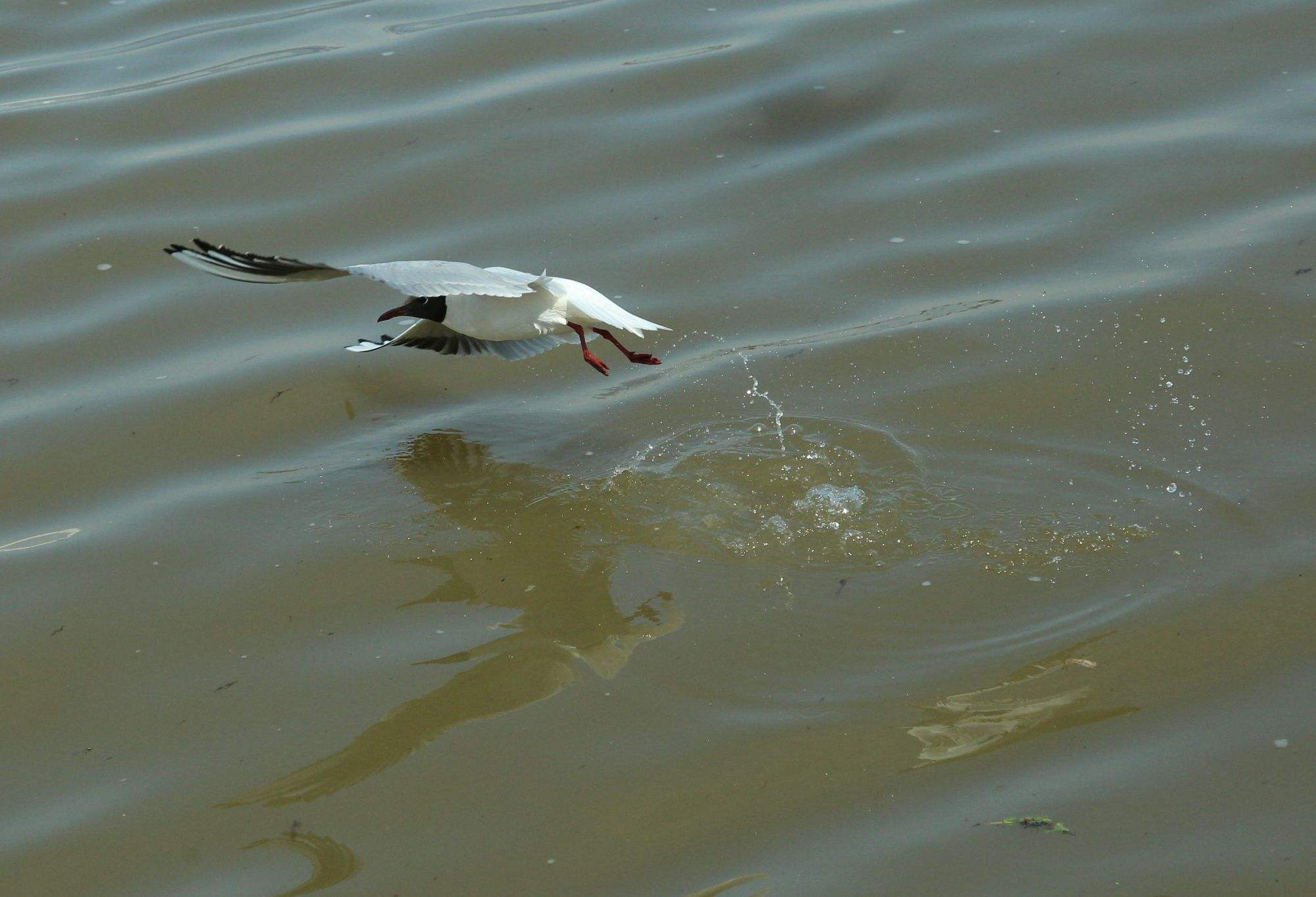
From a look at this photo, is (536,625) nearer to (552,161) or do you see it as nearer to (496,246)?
(496,246)

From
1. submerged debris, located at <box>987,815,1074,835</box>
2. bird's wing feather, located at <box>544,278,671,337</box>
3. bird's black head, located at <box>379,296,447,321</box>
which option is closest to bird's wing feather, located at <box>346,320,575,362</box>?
bird's black head, located at <box>379,296,447,321</box>

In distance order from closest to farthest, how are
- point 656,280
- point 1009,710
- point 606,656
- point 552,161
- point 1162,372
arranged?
point 1009,710 < point 606,656 < point 1162,372 < point 656,280 < point 552,161

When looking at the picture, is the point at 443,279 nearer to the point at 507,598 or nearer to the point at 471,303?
the point at 471,303

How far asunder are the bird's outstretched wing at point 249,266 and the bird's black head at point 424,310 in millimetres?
936

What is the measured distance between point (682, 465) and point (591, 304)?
71 centimetres

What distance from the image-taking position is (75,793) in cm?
415

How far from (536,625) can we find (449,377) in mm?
1996

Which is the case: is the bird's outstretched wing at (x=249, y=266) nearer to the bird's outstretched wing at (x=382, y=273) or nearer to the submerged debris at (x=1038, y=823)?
the bird's outstretched wing at (x=382, y=273)

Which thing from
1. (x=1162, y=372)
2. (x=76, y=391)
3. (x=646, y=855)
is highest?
(x=76, y=391)

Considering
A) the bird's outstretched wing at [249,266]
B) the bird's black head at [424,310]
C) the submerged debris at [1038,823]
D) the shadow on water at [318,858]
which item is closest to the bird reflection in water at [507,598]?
the shadow on water at [318,858]

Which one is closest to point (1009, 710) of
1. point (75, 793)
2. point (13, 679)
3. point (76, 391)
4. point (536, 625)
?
point (536, 625)

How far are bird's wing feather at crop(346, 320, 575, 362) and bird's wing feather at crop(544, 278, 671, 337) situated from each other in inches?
23.9

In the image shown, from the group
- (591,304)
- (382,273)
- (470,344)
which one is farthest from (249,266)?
(470,344)

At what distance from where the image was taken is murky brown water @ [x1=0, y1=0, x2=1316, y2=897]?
3.87 m
